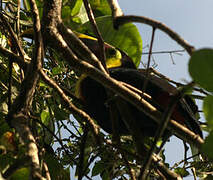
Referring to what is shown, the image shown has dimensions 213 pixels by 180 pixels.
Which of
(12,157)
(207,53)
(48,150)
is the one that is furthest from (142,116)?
(207,53)

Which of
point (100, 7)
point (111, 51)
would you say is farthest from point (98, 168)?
point (100, 7)

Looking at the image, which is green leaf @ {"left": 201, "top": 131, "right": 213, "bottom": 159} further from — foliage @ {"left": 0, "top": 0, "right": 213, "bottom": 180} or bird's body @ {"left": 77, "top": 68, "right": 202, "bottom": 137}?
bird's body @ {"left": 77, "top": 68, "right": 202, "bottom": 137}

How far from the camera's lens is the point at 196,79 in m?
0.68

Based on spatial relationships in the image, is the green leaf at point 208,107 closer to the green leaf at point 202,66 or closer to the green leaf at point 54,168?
the green leaf at point 202,66

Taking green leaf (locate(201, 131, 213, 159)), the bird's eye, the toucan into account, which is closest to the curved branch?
green leaf (locate(201, 131, 213, 159))

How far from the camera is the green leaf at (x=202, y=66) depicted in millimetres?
640

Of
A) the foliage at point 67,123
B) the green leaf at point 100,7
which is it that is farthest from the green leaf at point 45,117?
the green leaf at point 100,7

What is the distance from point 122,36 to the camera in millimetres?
1463

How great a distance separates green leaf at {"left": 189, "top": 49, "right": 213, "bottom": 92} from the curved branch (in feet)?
0.10

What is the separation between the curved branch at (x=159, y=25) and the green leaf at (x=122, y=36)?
59 centimetres

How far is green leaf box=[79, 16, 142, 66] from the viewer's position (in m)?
Answer: 1.42

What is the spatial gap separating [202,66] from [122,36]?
32.7 inches

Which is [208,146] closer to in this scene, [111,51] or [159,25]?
[159,25]

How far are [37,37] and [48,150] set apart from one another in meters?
0.67
